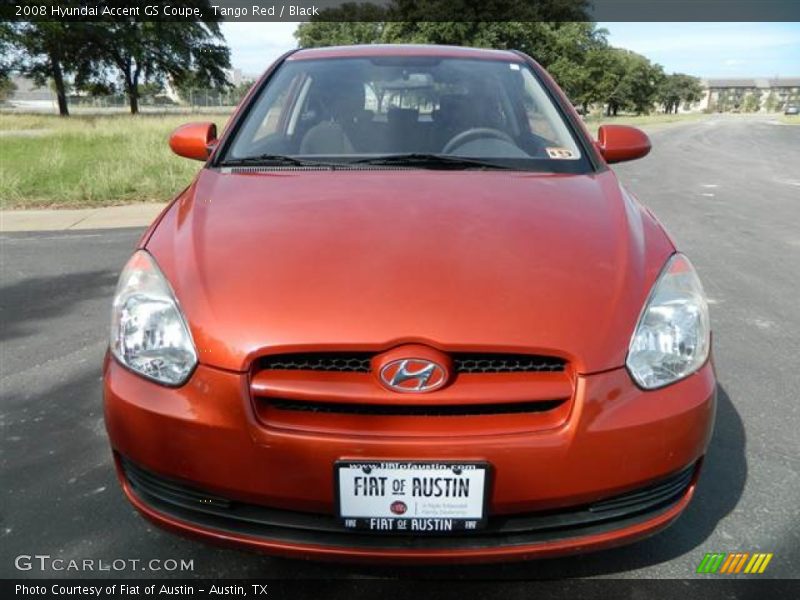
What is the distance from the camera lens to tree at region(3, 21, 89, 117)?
116 feet

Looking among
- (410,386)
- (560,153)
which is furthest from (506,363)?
(560,153)

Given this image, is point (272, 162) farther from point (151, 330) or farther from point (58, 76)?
point (58, 76)

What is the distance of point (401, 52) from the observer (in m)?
3.15

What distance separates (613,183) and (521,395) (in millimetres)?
1156

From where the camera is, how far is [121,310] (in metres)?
1.81

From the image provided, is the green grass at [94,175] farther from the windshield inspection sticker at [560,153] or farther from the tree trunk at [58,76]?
the tree trunk at [58,76]

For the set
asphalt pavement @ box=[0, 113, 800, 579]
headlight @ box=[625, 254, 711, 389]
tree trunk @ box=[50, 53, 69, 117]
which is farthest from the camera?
tree trunk @ box=[50, 53, 69, 117]

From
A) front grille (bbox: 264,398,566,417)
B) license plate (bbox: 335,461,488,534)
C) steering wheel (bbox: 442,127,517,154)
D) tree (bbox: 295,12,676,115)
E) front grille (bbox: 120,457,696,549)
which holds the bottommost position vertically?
front grille (bbox: 120,457,696,549)

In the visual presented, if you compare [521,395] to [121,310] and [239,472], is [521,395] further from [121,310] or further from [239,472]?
[121,310]

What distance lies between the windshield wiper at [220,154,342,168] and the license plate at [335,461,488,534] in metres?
1.31

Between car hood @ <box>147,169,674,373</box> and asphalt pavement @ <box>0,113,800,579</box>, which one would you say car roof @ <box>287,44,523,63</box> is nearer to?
car hood @ <box>147,169,674,373</box>

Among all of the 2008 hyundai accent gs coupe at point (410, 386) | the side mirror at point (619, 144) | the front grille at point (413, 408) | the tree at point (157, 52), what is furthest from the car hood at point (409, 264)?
the tree at point (157, 52)

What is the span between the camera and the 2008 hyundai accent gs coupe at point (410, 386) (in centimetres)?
155

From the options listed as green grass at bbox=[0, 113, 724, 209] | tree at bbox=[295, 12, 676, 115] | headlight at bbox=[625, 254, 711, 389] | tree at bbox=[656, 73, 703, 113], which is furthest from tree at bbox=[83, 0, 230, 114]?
tree at bbox=[656, 73, 703, 113]
